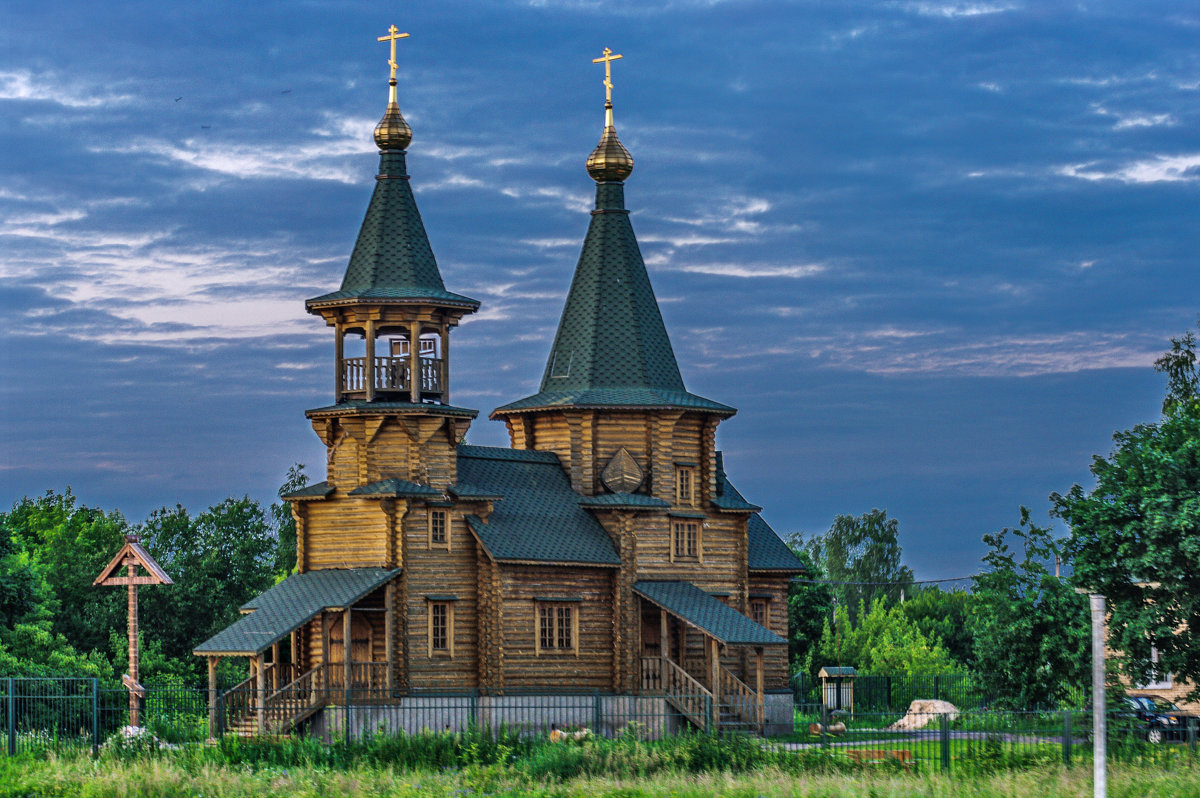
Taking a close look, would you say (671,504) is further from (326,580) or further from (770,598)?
(326,580)

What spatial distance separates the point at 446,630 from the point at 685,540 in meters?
7.06

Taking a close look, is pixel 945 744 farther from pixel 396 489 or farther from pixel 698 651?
pixel 396 489

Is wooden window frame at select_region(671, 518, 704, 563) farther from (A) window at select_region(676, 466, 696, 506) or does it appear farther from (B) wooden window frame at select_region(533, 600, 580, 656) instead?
(B) wooden window frame at select_region(533, 600, 580, 656)

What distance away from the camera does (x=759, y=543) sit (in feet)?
153

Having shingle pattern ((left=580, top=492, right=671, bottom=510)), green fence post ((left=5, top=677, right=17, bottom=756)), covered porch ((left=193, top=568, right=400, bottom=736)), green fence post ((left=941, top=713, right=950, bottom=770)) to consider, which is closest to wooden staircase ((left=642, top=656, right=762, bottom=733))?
shingle pattern ((left=580, top=492, right=671, bottom=510))

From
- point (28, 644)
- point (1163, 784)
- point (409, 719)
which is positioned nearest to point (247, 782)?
point (409, 719)

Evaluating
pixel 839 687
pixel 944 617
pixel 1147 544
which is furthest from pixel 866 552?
pixel 1147 544

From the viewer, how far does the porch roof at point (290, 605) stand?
34.8 m

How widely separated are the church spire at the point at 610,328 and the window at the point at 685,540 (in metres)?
2.94

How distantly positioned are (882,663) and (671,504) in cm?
2599

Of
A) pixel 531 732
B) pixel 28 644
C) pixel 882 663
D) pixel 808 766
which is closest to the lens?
pixel 808 766

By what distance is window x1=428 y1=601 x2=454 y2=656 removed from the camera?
3759 centimetres

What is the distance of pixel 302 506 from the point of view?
3888cm

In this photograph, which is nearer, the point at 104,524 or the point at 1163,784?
the point at 1163,784
